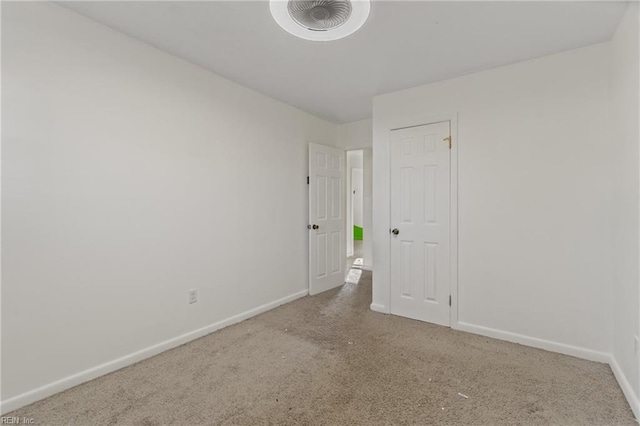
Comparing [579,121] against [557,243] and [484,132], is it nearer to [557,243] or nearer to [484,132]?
[484,132]

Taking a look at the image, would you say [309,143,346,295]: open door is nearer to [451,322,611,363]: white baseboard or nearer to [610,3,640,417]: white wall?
[451,322,611,363]: white baseboard

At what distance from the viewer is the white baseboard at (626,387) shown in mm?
1608

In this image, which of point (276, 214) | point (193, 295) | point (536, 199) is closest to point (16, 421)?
point (193, 295)

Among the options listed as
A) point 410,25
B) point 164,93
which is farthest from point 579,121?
point 164,93

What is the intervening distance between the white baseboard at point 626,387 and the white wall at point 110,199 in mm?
2852

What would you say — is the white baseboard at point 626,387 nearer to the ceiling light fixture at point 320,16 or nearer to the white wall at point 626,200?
the white wall at point 626,200

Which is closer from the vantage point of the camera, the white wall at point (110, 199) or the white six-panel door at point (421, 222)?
the white wall at point (110, 199)

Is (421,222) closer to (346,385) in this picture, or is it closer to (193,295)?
(346,385)

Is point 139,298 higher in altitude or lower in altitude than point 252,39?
lower

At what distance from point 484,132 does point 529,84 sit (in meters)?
0.47

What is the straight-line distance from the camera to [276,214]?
3.37 metres

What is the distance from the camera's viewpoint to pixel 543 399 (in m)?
1.75

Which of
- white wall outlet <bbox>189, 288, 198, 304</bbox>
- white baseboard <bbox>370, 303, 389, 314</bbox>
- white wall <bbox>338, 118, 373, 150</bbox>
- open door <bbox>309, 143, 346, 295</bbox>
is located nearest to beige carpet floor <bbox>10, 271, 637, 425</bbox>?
white wall outlet <bbox>189, 288, 198, 304</bbox>

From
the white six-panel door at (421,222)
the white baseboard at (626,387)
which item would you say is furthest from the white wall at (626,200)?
the white six-panel door at (421,222)
